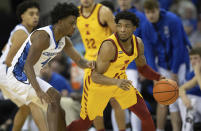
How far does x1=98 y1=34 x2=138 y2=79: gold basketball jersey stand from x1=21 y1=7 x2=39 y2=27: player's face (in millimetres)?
1541

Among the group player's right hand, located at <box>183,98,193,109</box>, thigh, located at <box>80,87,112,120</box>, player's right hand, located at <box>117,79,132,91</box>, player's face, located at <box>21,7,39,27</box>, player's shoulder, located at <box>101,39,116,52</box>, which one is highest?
player's face, located at <box>21,7,39,27</box>

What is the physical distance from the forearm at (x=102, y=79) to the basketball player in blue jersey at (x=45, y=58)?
0.20m

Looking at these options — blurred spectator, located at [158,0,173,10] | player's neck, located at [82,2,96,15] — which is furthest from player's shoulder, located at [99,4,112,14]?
blurred spectator, located at [158,0,173,10]

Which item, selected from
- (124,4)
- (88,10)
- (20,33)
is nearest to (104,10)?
(88,10)

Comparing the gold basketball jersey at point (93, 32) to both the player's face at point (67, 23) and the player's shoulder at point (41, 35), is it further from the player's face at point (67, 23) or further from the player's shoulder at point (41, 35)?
the player's shoulder at point (41, 35)

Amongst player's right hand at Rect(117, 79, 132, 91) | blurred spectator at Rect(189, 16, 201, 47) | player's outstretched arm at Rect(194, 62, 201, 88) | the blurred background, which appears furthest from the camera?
blurred spectator at Rect(189, 16, 201, 47)

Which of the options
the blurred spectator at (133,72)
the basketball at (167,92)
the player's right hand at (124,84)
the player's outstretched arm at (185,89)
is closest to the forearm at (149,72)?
the basketball at (167,92)

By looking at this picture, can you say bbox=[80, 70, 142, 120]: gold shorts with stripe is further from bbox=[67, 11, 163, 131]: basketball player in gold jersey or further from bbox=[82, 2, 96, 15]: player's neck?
bbox=[82, 2, 96, 15]: player's neck

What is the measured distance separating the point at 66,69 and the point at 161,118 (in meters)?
3.33

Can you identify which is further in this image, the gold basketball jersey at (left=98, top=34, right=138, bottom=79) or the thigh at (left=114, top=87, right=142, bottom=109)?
the thigh at (left=114, top=87, right=142, bottom=109)

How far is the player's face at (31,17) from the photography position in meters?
7.02

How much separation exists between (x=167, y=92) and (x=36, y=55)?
1791 mm

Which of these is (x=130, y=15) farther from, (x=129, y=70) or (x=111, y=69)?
(x=129, y=70)

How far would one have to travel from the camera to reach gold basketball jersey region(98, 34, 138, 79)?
19.5ft
